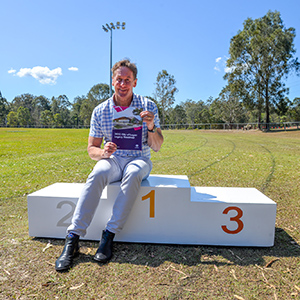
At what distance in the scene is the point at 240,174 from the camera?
17.3ft

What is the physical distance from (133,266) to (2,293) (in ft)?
2.91

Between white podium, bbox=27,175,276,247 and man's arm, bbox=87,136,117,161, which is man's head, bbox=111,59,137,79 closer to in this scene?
man's arm, bbox=87,136,117,161

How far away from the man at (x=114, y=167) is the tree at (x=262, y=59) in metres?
29.4

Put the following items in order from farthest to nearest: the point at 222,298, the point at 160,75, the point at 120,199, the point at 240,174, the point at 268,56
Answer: the point at 160,75 → the point at 268,56 → the point at 240,174 → the point at 120,199 → the point at 222,298

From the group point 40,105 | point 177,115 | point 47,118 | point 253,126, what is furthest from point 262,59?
point 40,105

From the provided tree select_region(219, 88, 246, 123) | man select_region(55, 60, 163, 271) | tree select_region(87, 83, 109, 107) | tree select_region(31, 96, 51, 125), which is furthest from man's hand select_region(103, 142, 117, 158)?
tree select_region(31, 96, 51, 125)

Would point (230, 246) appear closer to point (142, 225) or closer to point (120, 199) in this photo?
point (142, 225)

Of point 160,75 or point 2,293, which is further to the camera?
point 160,75

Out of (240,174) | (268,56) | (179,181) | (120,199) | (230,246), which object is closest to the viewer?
(120,199)

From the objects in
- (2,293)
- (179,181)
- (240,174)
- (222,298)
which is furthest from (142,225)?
(240,174)

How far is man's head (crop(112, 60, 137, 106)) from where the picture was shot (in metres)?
2.50

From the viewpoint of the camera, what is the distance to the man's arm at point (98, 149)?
2330 millimetres

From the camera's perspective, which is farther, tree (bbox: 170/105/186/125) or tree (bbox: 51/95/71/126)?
tree (bbox: 51/95/71/126)

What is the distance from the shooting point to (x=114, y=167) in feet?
7.66
